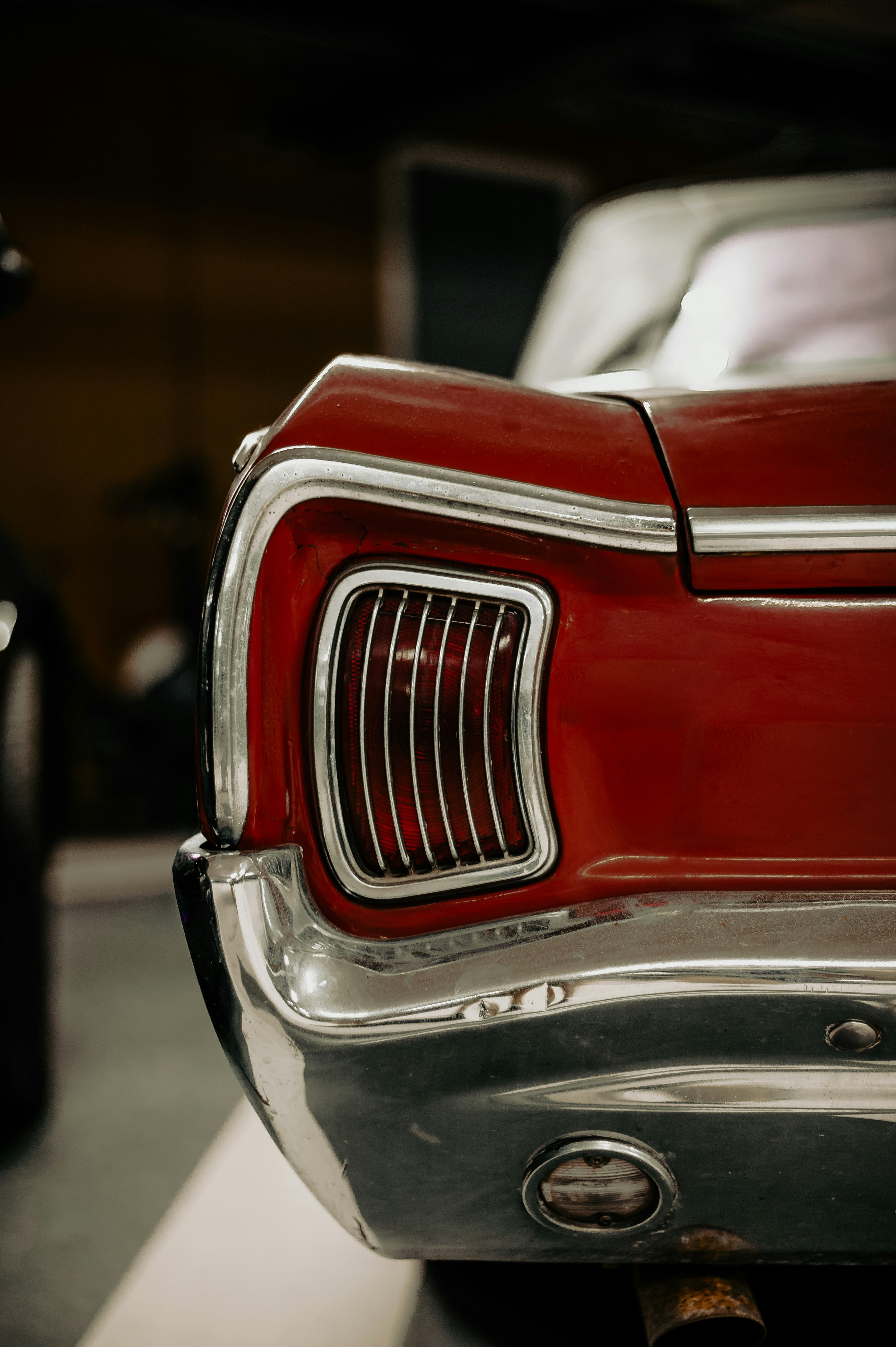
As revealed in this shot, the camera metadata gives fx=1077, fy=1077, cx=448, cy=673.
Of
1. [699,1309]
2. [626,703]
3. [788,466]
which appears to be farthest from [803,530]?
[699,1309]

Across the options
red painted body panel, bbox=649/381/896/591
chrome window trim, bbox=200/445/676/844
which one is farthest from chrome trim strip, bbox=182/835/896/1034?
red painted body panel, bbox=649/381/896/591

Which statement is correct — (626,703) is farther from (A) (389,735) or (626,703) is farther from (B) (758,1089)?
(B) (758,1089)

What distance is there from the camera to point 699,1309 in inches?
41.8

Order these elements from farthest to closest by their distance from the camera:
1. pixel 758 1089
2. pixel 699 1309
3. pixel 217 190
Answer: pixel 217 190
pixel 699 1309
pixel 758 1089

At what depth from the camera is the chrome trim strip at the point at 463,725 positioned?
0.97 m

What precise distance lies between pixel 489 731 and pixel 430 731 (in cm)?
5

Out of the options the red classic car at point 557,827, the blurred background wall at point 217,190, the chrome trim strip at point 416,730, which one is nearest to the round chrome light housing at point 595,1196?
the red classic car at point 557,827

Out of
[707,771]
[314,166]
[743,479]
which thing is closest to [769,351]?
[743,479]

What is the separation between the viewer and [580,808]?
988mm

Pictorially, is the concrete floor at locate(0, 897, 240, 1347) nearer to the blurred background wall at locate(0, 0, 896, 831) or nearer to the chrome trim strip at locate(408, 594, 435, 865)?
the chrome trim strip at locate(408, 594, 435, 865)

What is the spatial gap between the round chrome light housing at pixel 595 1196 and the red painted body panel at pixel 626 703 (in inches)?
8.8

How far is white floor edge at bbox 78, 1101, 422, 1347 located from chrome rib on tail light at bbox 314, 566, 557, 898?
741 mm

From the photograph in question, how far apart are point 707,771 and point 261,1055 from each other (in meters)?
0.47

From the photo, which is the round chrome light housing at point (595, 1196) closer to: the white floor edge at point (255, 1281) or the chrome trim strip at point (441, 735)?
the chrome trim strip at point (441, 735)
